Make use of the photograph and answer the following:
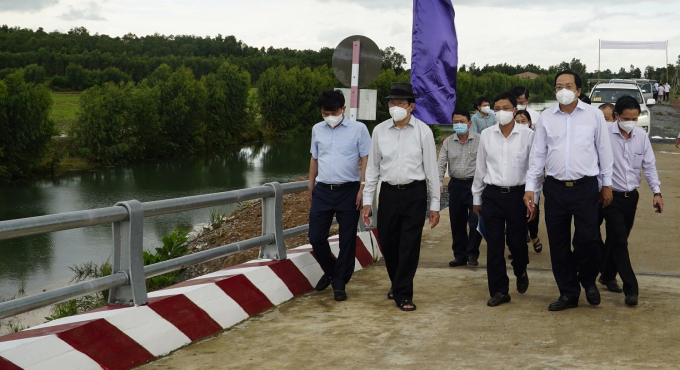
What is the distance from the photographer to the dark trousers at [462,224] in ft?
29.0

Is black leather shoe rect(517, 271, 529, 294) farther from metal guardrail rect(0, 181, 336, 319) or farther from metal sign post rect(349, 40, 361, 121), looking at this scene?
metal sign post rect(349, 40, 361, 121)

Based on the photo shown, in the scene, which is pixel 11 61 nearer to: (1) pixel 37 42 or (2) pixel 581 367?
(1) pixel 37 42

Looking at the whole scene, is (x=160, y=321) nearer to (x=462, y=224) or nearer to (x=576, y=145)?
(x=576, y=145)

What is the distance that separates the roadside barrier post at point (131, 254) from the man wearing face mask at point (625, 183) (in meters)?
3.97

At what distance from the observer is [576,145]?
636 centimetres

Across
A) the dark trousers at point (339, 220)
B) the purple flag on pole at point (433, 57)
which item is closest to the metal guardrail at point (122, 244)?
the dark trousers at point (339, 220)

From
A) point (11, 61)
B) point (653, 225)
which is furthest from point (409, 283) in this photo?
point (11, 61)

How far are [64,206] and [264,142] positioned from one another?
1311 inches

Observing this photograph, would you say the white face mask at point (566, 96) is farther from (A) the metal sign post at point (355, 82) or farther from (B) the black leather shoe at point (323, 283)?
(A) the metal sign post at point (355, 82)

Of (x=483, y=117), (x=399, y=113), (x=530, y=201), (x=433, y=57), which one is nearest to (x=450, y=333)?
(x=530, y=201)

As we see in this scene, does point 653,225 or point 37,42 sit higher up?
point 37,42

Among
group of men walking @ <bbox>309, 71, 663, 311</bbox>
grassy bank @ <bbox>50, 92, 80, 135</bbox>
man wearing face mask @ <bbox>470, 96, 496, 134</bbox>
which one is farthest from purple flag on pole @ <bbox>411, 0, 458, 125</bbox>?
grassy bank @ <bbox>50, 92, 80, 135</bbox>

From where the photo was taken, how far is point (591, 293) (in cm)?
667

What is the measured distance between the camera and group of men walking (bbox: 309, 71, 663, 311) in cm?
641
